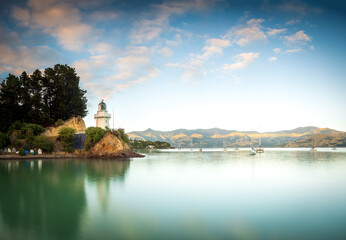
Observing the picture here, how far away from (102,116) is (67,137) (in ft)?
31.8

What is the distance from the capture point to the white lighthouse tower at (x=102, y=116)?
50.8m

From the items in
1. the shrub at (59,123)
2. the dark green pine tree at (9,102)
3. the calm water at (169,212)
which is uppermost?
the dark green pine tree at (9,102)

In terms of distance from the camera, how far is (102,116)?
50750mm

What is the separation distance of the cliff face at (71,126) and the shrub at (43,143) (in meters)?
2.48

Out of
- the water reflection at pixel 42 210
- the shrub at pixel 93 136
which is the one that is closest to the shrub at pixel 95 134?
the shrub at pixel 93 136

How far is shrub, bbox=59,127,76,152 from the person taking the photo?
4259cm

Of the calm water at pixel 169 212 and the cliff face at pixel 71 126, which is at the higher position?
the cliff face at pixel 71 126

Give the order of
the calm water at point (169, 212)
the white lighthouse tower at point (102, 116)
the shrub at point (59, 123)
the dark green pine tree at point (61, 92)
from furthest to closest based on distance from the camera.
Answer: the white lighthouse tower at point (102, 116) < the dark green pine tree at point (61, 92) < the shrub at point (59, 123) < the calm water at point (169, 212)

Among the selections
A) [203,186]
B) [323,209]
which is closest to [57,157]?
[203,186]

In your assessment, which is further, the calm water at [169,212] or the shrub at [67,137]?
the shrub at [67,137]

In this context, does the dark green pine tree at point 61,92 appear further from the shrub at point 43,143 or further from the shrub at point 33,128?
the shrub at point 43,143

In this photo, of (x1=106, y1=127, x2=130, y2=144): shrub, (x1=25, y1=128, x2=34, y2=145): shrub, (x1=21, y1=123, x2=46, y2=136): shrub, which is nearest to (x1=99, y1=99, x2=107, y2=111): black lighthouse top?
(x1=106, y1=127, x2=130, y2=144): shrub

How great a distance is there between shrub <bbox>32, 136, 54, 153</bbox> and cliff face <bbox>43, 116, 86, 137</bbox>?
2.48 meters

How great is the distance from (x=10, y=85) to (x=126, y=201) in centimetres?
4191
